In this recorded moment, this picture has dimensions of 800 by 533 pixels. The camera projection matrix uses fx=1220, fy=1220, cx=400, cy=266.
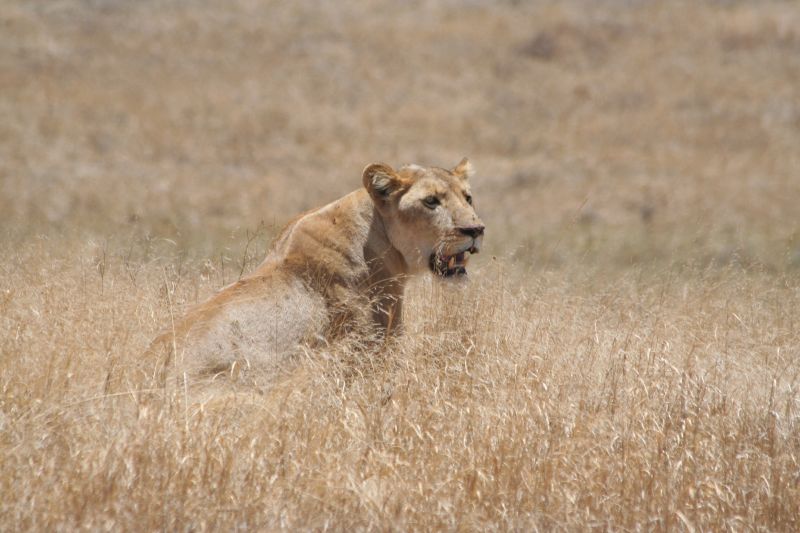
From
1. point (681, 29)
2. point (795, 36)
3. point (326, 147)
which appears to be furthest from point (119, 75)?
point (795, 36)

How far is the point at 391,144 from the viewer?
111ft

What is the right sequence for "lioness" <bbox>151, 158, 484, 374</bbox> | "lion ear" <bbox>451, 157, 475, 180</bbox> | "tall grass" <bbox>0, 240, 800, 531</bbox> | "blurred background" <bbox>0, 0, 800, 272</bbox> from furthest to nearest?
"blurred background" <bbox>0, 0, 800, 272</bbox> < "lion ear" <bbox>451, 157, 475, 180</bbox> < "lioness" <bbox>151, 158, 484, 374</bbox> < "tall grass" <bbox>0, 240, 800, 531</bbox>

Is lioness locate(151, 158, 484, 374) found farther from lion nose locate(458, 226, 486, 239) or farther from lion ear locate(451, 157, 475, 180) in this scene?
lion ear locate(451, 157, 475, 180)

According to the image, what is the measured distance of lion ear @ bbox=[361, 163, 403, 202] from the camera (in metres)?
7.07

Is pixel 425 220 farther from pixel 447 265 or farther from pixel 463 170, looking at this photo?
pixel 463 170

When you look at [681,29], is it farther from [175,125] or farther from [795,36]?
[175,125]

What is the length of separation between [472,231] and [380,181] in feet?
2.00

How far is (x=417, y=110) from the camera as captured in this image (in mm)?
36969

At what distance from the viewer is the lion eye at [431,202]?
715 centimetres

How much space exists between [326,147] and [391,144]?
1963mm

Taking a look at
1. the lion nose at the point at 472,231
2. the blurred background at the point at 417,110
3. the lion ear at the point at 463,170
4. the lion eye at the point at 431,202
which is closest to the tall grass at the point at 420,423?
the lion nose at the point at 472,231

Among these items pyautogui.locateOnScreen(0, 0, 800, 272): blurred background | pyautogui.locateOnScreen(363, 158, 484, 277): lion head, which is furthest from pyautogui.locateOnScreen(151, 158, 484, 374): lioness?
pyautogui.locateOnScreen(0, 0, 800, 272): blurred background

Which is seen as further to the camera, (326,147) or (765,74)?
(765,74)

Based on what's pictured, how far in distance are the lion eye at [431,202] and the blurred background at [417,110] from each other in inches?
495
